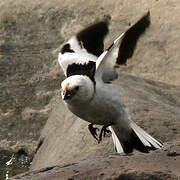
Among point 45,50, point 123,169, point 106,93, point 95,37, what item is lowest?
point 123,169

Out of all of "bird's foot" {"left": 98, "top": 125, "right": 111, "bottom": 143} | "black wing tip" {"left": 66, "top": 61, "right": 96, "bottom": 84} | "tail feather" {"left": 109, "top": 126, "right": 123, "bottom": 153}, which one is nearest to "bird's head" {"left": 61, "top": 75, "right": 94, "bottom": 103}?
"black wing tip" {"left": 66, "top": 61, "right": 96, "bottom": 84}

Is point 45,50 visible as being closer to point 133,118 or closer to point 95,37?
point 95,37

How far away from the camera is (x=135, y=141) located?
6.81 metres

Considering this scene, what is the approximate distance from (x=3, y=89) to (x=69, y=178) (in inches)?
190

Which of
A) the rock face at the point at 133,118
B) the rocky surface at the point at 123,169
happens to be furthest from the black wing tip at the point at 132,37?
the rocky surface at the point at 123,169

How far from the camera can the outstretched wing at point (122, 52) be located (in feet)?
21.5

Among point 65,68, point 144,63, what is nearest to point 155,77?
point 144,63

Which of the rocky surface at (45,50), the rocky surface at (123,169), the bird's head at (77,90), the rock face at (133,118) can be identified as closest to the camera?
the rocky surface at (123,169)

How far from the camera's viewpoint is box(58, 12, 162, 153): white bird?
627cm

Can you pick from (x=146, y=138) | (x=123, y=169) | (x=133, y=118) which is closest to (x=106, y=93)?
(x=146, y=138)

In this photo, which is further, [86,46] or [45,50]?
[45,50]

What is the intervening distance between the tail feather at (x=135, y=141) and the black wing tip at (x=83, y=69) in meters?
0.65

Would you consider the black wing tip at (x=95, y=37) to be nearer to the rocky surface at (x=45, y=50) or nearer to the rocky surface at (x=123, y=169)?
the rocky surface at (x=123, y=169)

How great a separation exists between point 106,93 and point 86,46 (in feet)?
3.53
